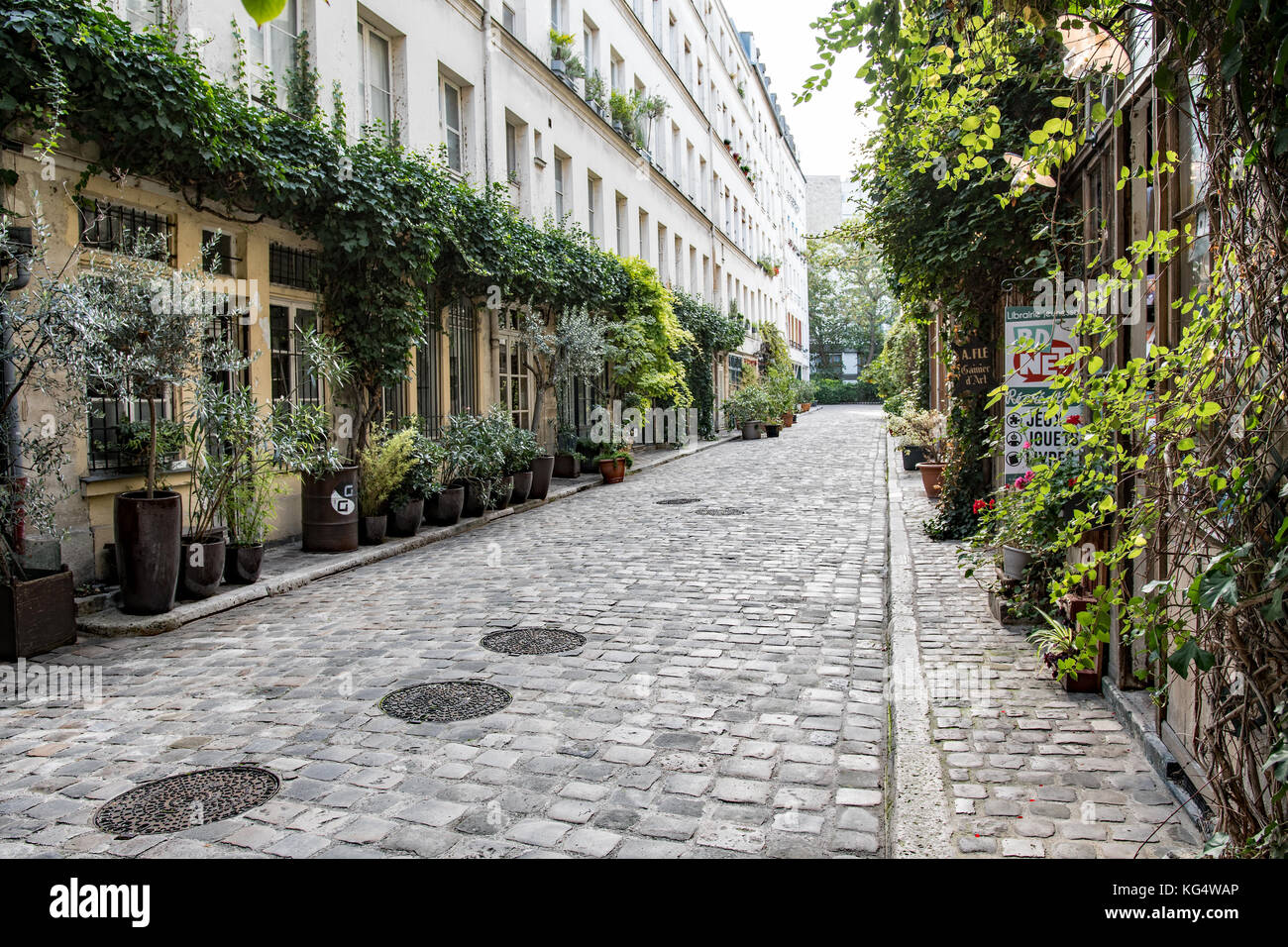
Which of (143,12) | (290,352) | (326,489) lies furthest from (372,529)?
(143,12)

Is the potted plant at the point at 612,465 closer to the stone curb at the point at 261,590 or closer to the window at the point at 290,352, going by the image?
the stone curb at the point at 261,590

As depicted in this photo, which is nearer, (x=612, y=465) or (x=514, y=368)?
(x=514, y=368)

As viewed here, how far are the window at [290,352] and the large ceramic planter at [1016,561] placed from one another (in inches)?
294

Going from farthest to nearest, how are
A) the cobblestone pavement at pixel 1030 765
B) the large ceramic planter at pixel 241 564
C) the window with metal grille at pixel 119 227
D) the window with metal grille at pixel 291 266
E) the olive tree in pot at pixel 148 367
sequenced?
1. the window with metal grille at pixel 291 266
2. the large ceramic planter at pixel 241 564
3. the window with metal grille at pixel 119 227
4. the olive tree in pot at pixel 148 367
5. the cobblestone pavement at pixel 1030 765

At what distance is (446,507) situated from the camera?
450 inches

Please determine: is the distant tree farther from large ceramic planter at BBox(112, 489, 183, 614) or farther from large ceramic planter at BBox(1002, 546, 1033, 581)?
large ceramic planter at BBox(112, 489, 183, 614)

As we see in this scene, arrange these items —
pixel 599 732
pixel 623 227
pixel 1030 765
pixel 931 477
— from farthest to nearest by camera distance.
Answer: pixel 623 227 → pixel 931 477 → pixel 599 732 → pixel 1030 765

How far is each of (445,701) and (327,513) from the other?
523 cm

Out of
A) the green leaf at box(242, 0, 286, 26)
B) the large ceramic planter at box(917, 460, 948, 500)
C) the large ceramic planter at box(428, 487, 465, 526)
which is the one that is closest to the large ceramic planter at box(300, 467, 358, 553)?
the large ceramic planter at box(428, 487, 465, 526)

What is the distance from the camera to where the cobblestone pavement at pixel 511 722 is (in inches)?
137

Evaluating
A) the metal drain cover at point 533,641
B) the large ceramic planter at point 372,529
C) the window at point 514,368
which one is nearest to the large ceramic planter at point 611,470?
the window at point 514,368

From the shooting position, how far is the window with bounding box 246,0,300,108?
32.2ft

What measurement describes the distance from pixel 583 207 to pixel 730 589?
14.3 metres

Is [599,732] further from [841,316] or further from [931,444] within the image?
[841,316]
